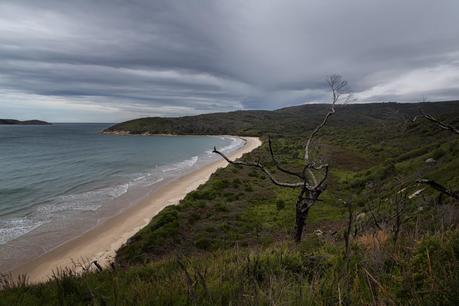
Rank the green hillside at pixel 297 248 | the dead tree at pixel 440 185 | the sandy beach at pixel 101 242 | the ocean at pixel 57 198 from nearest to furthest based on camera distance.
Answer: the green hillside at pixel 297 248 → the dead tree at pixel 440 185 → the sandy beach at pixel 101 242 → the ocean at pixel 57 198

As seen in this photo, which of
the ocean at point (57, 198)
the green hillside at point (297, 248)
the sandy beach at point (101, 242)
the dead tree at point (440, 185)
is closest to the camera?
the green hillside at point (297, 248)

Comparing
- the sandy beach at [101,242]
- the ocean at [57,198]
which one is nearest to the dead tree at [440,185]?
the sandy beach at [101,242]

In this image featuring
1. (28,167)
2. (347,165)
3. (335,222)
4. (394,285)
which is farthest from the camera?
(28,167)

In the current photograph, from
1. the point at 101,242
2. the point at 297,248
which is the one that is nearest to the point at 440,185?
the point at 297,248

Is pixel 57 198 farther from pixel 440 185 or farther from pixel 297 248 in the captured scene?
pixel 440 185

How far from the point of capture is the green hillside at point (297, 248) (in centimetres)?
267

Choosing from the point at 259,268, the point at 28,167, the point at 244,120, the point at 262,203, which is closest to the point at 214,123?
the point at 244,120

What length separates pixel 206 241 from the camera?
1361 cm

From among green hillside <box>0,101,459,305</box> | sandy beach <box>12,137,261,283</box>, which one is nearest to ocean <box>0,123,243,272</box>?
sandy beach <box>12,137,261,283</box>

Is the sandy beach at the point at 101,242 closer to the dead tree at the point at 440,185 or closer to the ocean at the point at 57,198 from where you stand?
the ocean at the point at 57,198

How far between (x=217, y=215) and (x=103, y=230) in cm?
668

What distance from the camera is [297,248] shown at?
5742 millimetres

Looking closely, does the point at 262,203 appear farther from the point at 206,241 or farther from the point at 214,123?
the point at 214,123

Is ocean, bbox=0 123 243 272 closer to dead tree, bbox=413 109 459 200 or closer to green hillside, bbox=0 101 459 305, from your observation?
green hillside, bbox=0 101 459 305
